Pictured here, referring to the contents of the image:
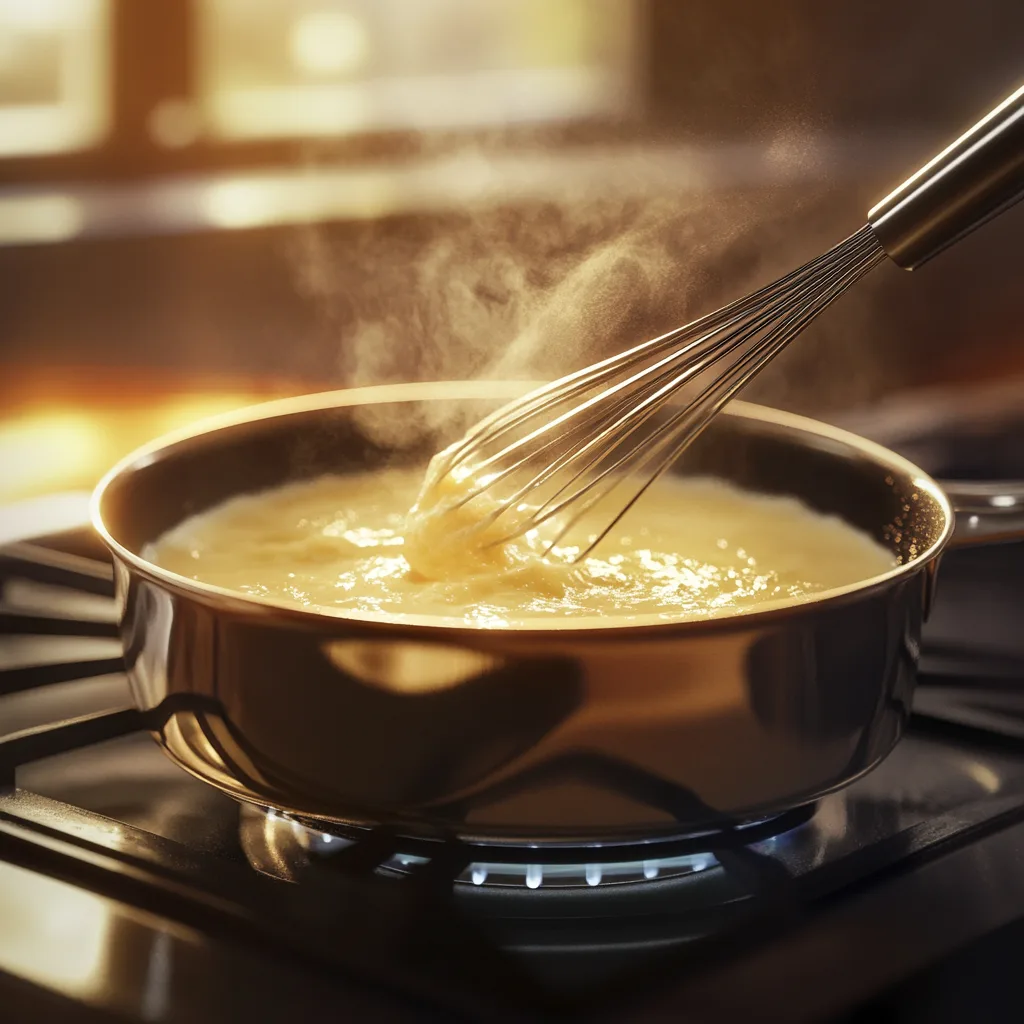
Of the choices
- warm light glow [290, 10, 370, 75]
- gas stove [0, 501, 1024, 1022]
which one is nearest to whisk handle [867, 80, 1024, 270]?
gas stove [0, 501, 1024, 1022]

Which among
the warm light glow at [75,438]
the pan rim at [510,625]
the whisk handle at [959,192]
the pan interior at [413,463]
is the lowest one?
the warm light glow at [75,438]

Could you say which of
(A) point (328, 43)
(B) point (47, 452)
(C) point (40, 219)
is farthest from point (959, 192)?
(A) point (328, 43)

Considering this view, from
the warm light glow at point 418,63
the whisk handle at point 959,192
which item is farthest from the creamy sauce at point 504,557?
the warm light glow at point 418,63

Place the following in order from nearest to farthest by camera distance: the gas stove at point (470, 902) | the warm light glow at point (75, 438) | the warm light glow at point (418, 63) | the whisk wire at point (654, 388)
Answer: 1. the gas stove at point (470, 902)
2. the whisk wire at point (654, 388)
3. the warm light glow at point (75, 438)
4. the warm light glow at point (418, 63)

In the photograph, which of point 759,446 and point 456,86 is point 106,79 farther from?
point 759,446

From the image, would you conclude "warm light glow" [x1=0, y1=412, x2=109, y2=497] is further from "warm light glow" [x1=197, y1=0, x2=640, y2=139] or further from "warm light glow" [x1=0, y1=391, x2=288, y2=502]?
"warm light glow" [x1=197, y1=0, x2=640, y2=139]

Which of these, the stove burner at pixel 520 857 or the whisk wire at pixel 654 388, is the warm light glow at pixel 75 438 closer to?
the whisk wire at pixel 654 388

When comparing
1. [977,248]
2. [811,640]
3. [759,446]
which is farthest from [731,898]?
[977,248]
